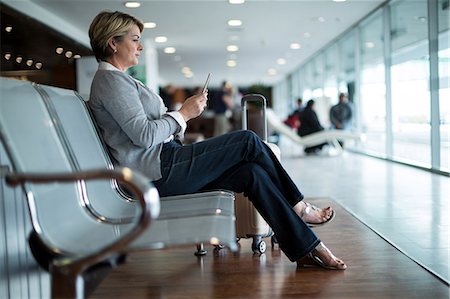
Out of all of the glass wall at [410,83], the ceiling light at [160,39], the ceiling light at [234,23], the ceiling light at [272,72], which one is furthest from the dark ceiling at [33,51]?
the ceiling light at [272,72]

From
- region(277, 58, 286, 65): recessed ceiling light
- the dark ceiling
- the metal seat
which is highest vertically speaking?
region(277, 58, 286, 65): recessed ceiling light

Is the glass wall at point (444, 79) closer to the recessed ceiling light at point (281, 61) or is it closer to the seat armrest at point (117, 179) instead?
the seat armrest at point (117, 179)

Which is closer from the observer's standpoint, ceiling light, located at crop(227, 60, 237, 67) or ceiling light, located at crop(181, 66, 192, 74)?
ceiling light, located at crop(227, 60, 237, 67)

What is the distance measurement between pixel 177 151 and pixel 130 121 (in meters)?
0.28

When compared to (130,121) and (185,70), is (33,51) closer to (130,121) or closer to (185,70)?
(130,121)

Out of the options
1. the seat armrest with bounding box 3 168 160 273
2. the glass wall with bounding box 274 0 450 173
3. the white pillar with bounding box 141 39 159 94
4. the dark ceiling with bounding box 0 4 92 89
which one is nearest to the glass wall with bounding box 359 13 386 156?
the glass wall with bounding box 274 0 450 173

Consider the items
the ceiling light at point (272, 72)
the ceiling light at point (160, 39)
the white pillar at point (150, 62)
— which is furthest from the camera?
the ceiling light at point (272, 72)

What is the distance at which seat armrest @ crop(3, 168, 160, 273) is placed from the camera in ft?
4.34

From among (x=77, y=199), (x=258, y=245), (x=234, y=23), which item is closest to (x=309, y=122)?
(x=234, y=23)

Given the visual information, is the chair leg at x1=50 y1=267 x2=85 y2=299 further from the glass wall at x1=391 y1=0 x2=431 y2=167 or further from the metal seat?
the glass wall at x1=391 y1=0 x2=431 y2=167

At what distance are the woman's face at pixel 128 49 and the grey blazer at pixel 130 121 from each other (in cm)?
13

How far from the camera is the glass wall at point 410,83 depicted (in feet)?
24.2

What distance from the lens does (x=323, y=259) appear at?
94.7 inches

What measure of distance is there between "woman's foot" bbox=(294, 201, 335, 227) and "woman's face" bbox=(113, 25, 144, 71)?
913 mm
